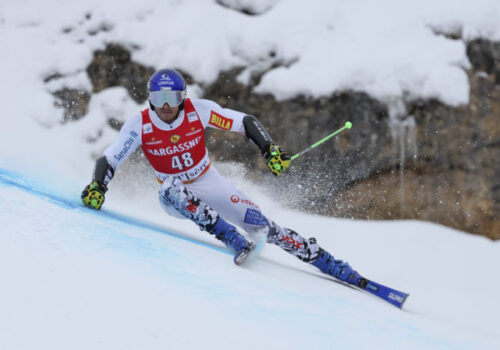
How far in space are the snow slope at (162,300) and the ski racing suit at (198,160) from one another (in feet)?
0.68

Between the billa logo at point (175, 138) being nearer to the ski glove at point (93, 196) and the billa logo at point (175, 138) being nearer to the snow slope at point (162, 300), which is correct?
→ the ski glove at point (93, 196)

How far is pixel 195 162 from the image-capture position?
3.85m

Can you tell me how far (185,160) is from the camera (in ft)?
12.4

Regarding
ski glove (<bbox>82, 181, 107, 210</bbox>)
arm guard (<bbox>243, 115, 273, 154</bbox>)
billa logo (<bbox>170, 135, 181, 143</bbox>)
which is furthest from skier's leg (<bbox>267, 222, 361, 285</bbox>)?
ski glove (<bbox>82, 181, 107, 210</bbox>)

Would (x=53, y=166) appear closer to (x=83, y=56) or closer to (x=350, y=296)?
(x=83, y=56)

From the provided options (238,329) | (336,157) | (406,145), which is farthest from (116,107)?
(238,329)

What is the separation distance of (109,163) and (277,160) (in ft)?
3.66

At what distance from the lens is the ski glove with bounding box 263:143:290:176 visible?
3.54 meters

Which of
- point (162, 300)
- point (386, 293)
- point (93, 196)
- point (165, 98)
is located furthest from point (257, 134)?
point (162, 300)

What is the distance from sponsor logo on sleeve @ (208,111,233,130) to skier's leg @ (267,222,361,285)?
756 millimetres

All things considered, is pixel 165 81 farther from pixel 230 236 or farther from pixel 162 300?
pixel 162 300

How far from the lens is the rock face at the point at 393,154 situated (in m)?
5.44

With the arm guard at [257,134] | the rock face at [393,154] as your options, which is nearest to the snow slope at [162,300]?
the arm guard at [257,134]

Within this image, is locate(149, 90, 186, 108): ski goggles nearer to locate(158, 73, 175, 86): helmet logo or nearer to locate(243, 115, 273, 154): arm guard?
locate(158, 73, 175, 86): helmet logo
